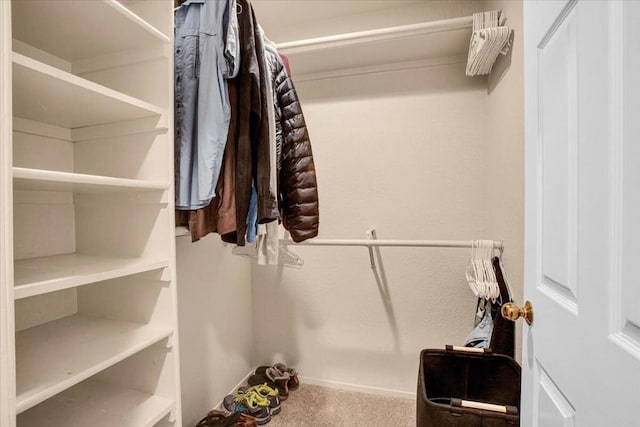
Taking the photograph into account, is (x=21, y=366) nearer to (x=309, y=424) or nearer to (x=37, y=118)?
(x=37, y=118)

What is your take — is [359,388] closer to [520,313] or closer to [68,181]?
[520,313]

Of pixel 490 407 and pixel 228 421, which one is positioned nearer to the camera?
pixel 490 407

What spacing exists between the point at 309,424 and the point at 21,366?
1.39 m

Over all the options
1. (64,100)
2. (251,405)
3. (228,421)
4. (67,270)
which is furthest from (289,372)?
(64,100)

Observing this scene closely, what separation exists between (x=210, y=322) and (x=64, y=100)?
1.33m

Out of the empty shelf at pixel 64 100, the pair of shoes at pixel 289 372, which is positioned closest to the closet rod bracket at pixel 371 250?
the pair of shoes at pixel 289 372

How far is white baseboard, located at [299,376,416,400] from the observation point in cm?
190

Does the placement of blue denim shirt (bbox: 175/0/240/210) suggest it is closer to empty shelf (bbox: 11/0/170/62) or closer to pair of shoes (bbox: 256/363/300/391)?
empty shelf (bbox: 11/0/170/62)

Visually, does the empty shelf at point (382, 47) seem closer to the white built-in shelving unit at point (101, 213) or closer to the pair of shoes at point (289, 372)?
the white built-in shelving unit at point (101, 213)

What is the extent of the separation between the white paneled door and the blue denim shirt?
95cm

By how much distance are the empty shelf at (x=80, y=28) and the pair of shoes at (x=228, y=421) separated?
5.65 ft

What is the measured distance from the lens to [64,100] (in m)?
0.83

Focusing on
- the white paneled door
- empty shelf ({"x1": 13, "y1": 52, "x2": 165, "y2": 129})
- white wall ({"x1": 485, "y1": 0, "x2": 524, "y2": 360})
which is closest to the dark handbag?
white wall ({"x1": 485, "y1": 0, "x2": 524, "y2": 360})

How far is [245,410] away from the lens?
1.67 meters
